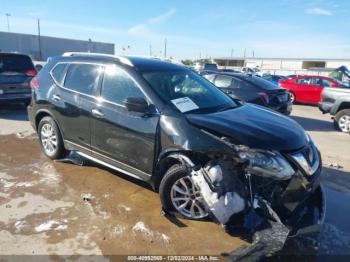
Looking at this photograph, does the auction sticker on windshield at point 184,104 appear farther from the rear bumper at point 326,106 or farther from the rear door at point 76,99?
the rear bumper at point 326,106

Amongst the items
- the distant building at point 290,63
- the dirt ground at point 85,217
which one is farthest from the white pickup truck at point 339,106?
the distant building at point 290,63

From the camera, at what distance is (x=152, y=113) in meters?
3.95

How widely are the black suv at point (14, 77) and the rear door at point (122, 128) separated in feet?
20.5

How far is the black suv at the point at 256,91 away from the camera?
902 centimetres

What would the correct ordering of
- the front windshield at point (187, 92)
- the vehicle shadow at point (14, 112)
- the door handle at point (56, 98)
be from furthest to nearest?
the vehicle shadow at point (14, 112)
the door handle at point (56, 98)
the front windshield at point (187, 92)

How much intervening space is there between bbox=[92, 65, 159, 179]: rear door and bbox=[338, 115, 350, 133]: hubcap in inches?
302

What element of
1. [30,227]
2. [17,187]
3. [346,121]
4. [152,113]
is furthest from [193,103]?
[346,121]

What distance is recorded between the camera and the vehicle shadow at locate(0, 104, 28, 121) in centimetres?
947

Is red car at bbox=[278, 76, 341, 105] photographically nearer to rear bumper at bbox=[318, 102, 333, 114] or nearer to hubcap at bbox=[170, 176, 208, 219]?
rear bumper at bbox=[318, 102, 333, 114]

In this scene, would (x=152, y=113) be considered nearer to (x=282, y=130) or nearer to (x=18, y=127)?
(x=282, y=130)

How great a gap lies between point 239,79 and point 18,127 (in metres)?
6.12

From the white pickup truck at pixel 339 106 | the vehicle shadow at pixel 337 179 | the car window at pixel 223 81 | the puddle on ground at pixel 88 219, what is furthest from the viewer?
the car window at pixel 223 81

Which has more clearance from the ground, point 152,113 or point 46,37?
point 46,37

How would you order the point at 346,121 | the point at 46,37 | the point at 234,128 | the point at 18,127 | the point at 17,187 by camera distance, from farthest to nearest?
the point at 46,37 < the point at 346,121 < the point at 18,127 < the point at 17,187 < the point at 234,128
